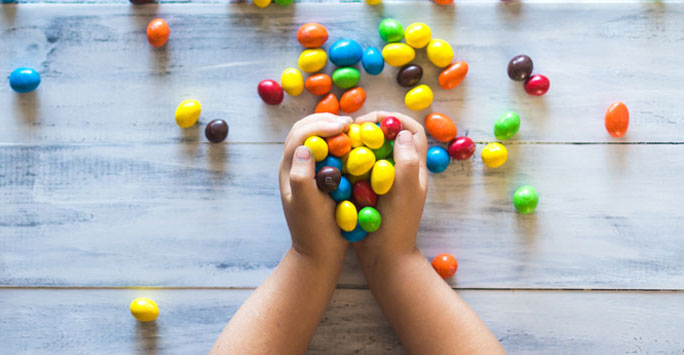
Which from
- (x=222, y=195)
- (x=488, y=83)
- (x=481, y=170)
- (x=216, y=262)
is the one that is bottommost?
(x=216, y=262)

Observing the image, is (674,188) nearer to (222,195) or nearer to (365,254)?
(365,254)

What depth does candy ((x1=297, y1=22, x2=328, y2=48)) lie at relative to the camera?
97cm

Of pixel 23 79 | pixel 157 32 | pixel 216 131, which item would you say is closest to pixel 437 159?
pixel 216 131

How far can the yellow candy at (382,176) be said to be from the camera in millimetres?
874

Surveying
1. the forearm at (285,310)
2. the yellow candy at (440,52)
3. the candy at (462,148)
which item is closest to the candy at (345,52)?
the yellow candy at (440,52)

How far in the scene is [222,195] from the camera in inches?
39.7

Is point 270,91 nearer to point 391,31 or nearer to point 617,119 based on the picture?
point 391,31

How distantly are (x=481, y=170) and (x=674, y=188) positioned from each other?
0.35 m

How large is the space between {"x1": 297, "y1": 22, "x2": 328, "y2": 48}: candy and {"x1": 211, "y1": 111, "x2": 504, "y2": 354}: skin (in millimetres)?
136

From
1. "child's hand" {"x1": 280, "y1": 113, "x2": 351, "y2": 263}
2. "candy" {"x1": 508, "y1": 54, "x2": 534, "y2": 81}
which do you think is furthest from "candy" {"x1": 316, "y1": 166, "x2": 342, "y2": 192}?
"candy" {"x1": 508, "y1": 54, "x2": 534, "y2": 81}

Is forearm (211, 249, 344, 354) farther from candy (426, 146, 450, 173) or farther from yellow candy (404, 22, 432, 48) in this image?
yellow candy (404, 22, 432, 48)

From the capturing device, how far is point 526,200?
97 centimetres

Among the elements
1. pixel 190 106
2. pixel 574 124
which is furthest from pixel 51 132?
pixel 574 124

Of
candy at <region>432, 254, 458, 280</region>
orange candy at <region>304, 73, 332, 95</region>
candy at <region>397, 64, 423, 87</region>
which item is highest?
candy at <region>397, 64, 423, 87</region>
